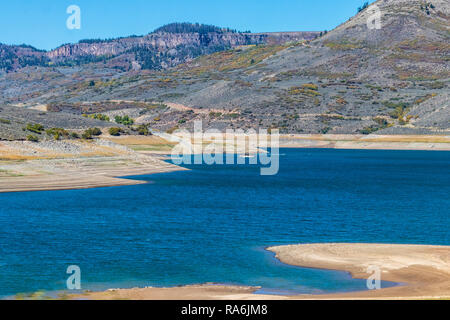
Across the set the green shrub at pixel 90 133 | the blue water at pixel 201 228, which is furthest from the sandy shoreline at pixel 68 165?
the blue water at pixel 201 228

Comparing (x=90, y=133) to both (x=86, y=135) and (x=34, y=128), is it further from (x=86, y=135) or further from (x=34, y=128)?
(x=34, y=128)

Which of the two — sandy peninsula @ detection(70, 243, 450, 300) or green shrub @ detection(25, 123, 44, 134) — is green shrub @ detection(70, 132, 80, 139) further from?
sandy peninsula @ detection(70, 243, 450, 300)

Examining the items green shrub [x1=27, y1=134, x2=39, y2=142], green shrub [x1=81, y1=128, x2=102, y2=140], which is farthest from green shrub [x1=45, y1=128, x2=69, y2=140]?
green shrub [x1=27, y1=134, x2=39, y2=142]

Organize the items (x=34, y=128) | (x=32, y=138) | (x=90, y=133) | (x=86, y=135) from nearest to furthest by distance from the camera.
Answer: (x=32, y=138), (x=34, y=128), (x=86, y=135), (x=90, y=133)

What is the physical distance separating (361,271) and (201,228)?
19.6 metres

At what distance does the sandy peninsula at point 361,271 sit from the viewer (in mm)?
32969

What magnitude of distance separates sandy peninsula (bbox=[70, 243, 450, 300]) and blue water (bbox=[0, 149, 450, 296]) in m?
1.65

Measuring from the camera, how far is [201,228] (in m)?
56.0

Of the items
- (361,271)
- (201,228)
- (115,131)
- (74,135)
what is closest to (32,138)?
(74,135)

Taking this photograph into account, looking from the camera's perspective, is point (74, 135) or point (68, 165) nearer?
point (68, 165)

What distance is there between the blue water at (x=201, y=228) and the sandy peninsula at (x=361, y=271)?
1652 mm

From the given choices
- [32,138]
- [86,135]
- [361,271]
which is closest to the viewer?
[361,271]

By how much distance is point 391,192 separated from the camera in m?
87.6
